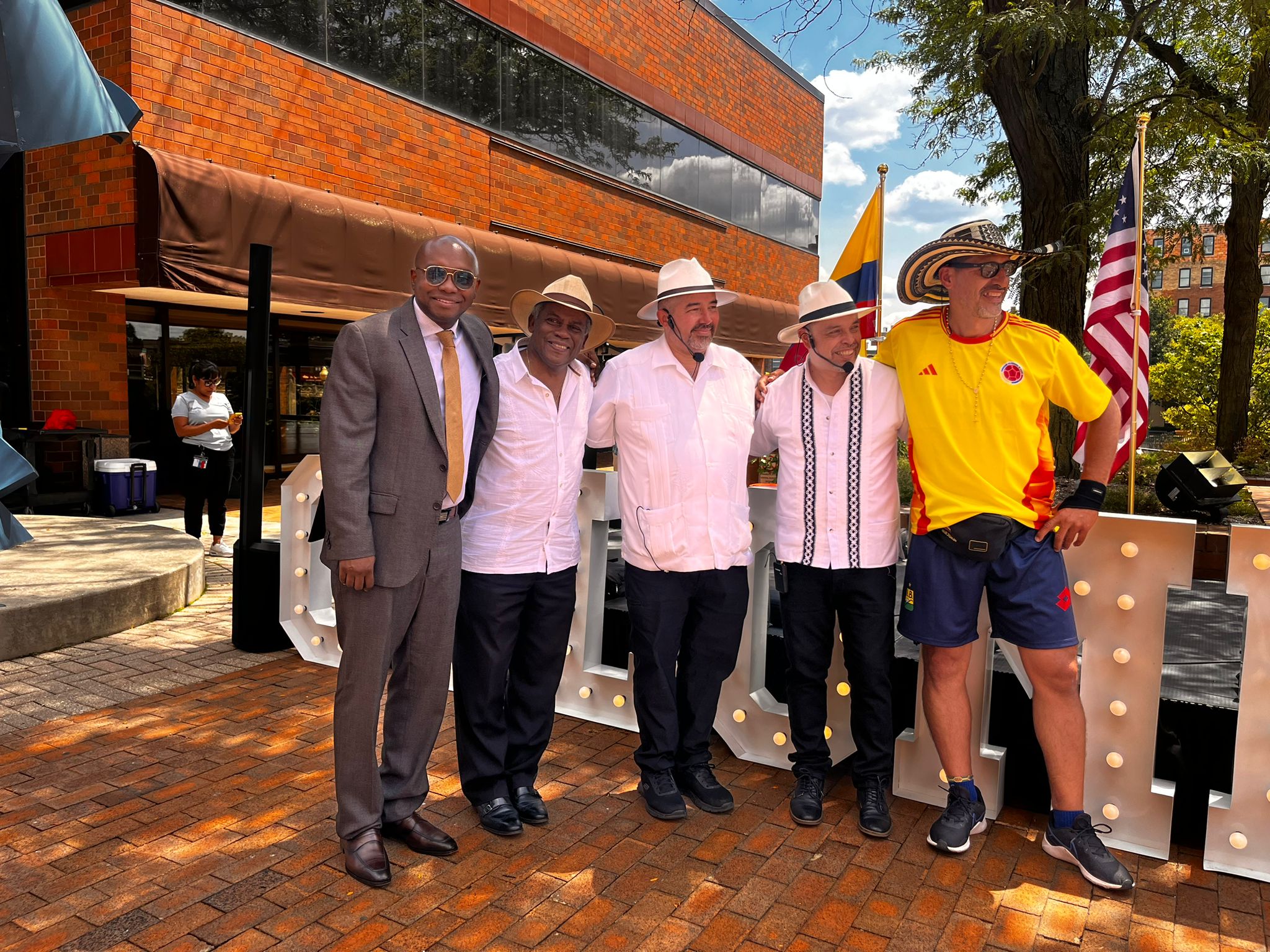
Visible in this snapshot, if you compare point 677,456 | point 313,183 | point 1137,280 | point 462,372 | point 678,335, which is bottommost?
point 677,456

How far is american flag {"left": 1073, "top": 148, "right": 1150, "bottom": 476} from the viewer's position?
479cm

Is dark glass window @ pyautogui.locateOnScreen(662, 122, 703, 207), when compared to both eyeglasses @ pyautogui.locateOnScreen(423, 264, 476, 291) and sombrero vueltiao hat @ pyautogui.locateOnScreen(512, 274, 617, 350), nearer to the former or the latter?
sombrero vueltiao hat @ pyautogui.locateOnScreen(512, 274, 617, 350)

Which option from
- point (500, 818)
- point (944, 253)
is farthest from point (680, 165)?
point (500, 818)

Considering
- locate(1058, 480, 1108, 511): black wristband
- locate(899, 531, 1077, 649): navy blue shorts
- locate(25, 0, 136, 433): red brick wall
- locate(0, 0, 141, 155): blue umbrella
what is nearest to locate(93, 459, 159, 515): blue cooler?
locate(25, 0, 136, 433): red brick wall

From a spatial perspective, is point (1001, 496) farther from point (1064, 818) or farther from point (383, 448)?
point (383, 448)

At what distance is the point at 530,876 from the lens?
10.1ft

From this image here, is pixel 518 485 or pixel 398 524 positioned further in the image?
pixel 518 485

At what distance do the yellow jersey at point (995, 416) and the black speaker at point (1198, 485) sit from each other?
4133 millimetres

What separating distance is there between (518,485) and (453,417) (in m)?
0.38

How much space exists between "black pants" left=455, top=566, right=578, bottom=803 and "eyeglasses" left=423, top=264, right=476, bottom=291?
98 cm

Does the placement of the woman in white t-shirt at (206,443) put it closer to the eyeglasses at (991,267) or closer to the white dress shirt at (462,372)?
the white dress shirt at (462,372)

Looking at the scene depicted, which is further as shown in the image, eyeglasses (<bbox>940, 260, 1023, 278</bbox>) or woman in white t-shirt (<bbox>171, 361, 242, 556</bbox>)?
woman in white t-shirt (<bbox>171, 361, 242, 556</bbox>)

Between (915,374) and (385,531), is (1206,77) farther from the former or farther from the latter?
(385,531)

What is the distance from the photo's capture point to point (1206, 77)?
42.8 ft
